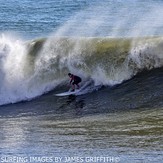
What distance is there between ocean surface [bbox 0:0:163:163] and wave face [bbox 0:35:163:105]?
0.11 ft

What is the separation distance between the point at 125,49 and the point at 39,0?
22846 mm

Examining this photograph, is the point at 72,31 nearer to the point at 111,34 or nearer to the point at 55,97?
the point at 111,34

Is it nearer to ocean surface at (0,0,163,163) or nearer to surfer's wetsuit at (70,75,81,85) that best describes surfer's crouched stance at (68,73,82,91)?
surfer's wetsuit at (70,75,81,85)

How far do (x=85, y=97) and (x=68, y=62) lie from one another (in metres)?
2.83

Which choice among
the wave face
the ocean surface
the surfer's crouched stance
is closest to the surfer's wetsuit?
the surfer's crouched stance

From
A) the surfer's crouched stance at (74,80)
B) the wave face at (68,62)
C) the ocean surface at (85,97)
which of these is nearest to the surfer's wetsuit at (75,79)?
the surfer's crouched stance at (74,80)

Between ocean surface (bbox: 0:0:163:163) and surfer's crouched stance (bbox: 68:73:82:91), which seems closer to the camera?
ocean surface (bbox: 0:0:163:163)

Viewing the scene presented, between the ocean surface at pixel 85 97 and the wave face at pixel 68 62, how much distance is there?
0.03m

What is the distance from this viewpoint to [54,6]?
40.5 metres

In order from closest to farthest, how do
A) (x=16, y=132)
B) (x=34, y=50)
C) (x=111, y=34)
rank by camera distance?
(x=16, y=132)
(x=34, y=50)
(x=111, y=34)

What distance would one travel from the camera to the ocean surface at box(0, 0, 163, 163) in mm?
13367

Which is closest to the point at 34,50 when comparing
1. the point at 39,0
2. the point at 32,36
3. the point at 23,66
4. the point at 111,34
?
the point at 23,66

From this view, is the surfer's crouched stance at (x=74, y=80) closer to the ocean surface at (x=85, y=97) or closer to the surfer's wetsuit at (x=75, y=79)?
the surfer's wetsuit at (x=75, y=79)

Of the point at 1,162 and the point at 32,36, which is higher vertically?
the point at 1,162
